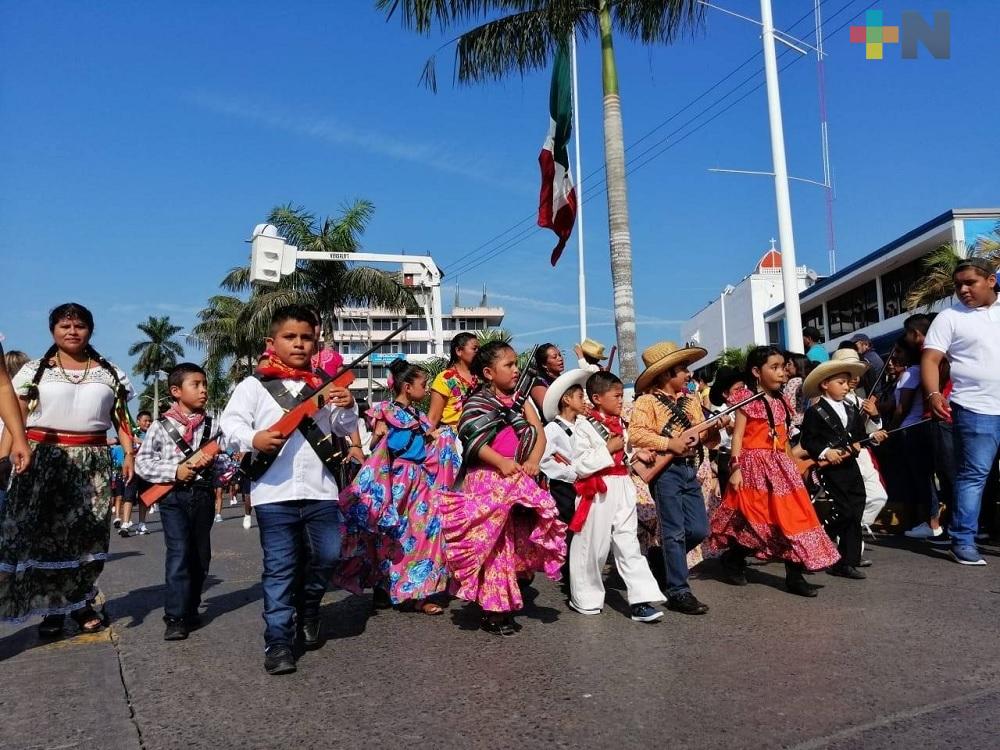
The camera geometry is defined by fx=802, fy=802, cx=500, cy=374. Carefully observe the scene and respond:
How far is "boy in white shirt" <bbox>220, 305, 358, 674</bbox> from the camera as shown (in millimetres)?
4098

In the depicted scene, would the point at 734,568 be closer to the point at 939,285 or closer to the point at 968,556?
the point at 968,556

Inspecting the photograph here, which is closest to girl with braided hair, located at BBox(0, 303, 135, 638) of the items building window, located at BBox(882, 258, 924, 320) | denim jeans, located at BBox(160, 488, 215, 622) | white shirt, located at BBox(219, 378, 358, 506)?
denim jeans, located at BBox(160, 488, 215, 622)

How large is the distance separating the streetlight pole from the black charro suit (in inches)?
229

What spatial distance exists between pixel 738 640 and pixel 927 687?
104 cm

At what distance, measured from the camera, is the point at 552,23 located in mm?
14023

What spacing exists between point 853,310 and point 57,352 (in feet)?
122

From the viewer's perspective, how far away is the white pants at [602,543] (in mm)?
5148

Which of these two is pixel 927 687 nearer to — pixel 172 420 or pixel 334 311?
pixel 172 420

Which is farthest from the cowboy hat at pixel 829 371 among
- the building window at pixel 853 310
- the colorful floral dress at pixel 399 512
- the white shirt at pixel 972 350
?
the building window at pixel 853 310

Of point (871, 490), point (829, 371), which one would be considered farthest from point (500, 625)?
point (871, 490)

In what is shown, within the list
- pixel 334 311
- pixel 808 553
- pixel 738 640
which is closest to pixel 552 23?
pixel 808 553

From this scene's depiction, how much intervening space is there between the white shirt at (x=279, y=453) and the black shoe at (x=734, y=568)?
10.7 ft

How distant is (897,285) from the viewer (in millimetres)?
32281

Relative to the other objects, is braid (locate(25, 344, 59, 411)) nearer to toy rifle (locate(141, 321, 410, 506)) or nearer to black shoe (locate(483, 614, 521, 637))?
toy rifle (locate(141, 321, 410, 506))
